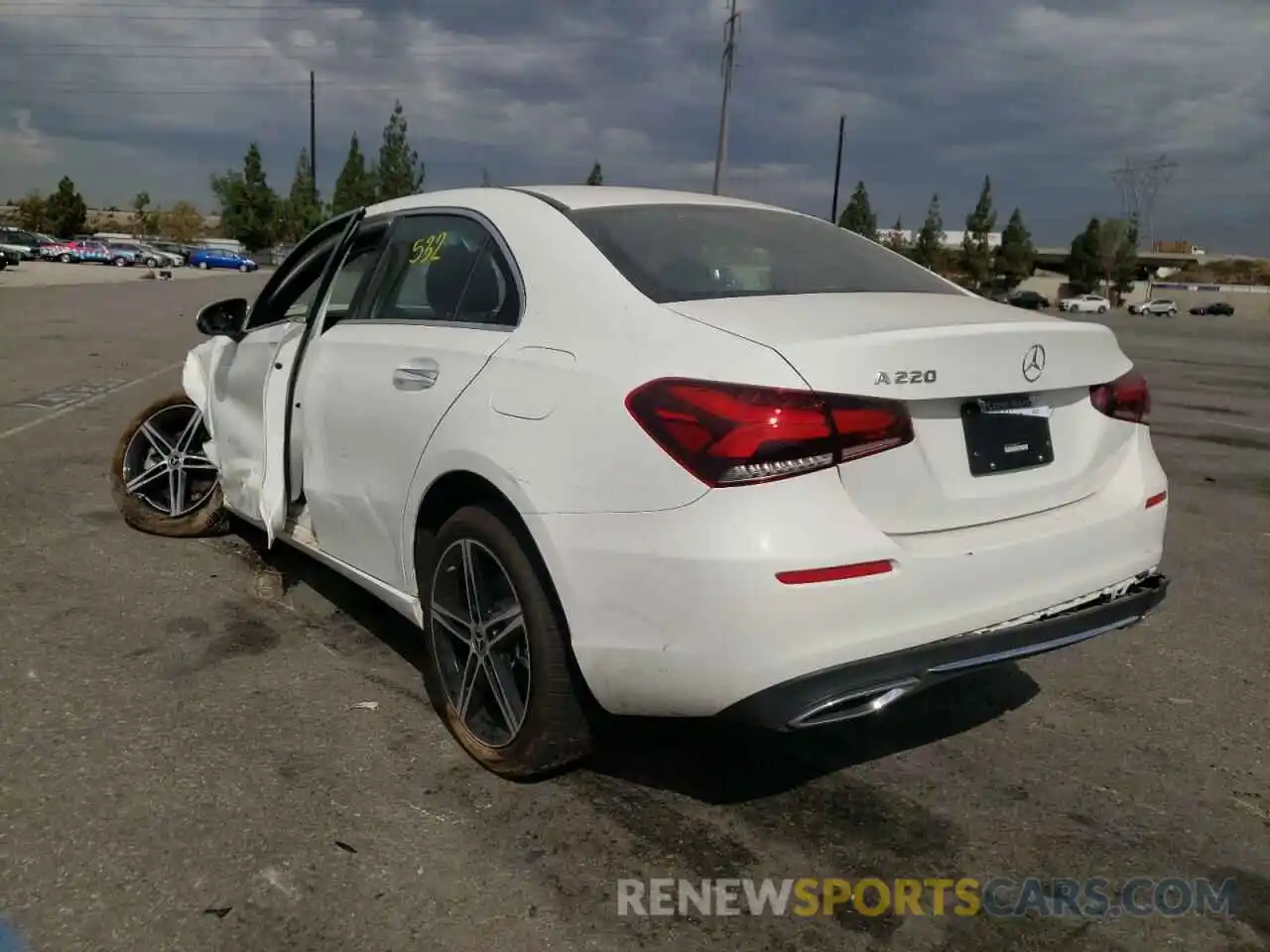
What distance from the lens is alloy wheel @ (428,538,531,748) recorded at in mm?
2941

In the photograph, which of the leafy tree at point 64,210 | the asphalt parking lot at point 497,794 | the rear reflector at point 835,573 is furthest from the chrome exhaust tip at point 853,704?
the leafy tree at point 64,210

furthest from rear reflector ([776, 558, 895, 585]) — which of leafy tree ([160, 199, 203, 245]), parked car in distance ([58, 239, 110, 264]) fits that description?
leafy tree ([160, 199, 203, 245])

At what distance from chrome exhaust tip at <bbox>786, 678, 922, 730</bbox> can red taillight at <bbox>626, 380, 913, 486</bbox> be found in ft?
1.72

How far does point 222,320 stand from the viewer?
15.9 ft

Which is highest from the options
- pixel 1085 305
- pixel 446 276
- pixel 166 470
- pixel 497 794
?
pixel 1085 305

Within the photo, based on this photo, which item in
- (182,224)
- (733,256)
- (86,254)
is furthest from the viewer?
(182,224)

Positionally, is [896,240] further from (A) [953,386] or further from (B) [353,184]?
(A) [953,386]

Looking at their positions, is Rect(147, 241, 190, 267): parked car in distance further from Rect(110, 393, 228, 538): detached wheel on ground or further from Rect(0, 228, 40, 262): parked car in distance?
Rect(110, 393, 228, 538): detached wheel on ground

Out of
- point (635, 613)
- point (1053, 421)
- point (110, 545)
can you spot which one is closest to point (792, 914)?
point (635, 613)

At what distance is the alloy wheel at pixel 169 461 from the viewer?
18.0 ft

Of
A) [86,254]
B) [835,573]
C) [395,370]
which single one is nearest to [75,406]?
[395,370]

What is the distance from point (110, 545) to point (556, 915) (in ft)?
12.4

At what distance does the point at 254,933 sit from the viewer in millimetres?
2373

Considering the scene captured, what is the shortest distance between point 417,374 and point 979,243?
9342 centimetres
